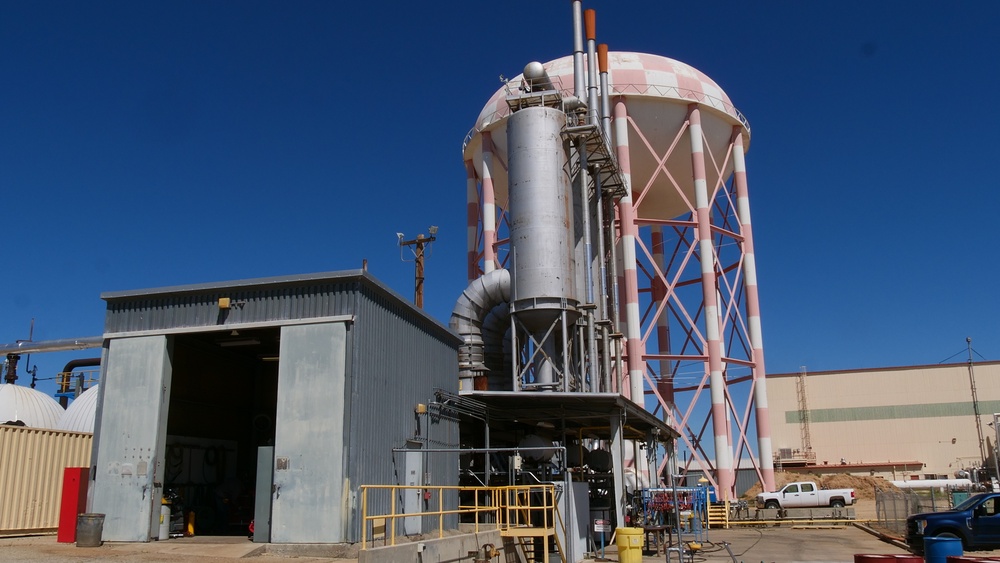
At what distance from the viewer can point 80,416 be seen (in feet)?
109

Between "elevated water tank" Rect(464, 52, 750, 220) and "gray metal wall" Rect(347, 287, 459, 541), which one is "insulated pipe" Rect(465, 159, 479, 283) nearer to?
"elevated water tank" Rect(464, 52, 750, 220)

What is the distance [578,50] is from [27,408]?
91.4 ft

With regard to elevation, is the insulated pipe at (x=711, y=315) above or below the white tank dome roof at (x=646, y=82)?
below

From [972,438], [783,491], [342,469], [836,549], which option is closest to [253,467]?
[342,469]

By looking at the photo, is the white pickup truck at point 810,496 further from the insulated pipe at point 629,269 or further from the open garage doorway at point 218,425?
the open garage doorway at point 218,425

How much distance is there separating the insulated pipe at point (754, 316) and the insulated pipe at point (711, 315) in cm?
221

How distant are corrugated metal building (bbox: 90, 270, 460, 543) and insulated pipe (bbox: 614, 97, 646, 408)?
41.7ft

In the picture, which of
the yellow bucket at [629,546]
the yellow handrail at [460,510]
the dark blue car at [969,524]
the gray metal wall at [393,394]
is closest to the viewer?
the yellow handrail at [460,510]

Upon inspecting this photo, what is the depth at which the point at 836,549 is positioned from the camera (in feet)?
80.5

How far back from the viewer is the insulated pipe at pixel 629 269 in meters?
32.8

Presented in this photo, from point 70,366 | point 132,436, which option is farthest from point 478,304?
point 70,366

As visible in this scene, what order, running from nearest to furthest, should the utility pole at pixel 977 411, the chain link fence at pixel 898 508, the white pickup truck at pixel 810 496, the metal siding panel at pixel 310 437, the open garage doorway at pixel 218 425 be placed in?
the metal siding panel at pixel 310 437 → the open garage doorway at pixel 218 425 → the chain link fence at pixel 898 508 → the white pickup truck at pixel 810 496 → the utility pole at pixel 977 411

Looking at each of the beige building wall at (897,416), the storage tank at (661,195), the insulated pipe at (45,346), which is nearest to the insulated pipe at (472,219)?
the storage tank at (661,195)

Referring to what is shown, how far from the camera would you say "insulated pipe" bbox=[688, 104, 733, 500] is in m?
33.5
